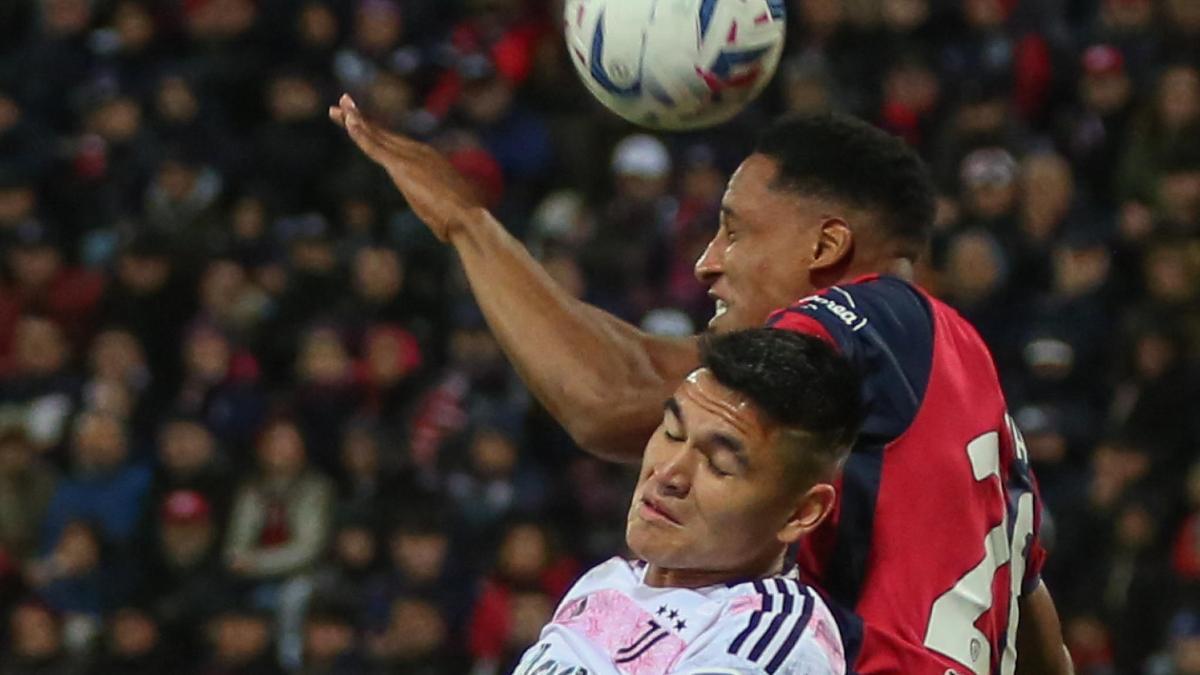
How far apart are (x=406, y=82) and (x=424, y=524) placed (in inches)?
134

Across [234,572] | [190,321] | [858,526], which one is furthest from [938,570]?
[190,321]

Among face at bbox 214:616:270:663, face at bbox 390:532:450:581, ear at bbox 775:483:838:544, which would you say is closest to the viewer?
ear at bbox 775:483:838:544

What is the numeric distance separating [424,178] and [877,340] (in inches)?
39.1

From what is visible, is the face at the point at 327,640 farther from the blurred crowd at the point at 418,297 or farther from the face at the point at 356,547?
the face at the point at 356,547

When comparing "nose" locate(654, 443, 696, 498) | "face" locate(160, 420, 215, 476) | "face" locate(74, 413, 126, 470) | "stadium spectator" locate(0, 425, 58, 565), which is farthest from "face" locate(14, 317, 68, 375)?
"nose" locate(654, 443, 696, 498)

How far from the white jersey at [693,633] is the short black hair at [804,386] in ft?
0.76

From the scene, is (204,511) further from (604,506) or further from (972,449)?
(972,449)

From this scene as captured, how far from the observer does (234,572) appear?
11086 millimetres

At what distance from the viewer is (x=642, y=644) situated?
12.1 ft

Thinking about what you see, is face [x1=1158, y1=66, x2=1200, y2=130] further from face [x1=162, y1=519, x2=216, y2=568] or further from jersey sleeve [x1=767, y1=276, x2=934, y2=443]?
jersey sleeve [x1=767, y1=276, x2=934, y2=443]

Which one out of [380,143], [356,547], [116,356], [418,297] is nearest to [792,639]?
[380,143]

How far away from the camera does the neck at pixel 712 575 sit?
3777mm

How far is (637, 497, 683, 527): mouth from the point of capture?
3725 mm

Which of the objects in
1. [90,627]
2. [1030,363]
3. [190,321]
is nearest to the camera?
[1030,363]
